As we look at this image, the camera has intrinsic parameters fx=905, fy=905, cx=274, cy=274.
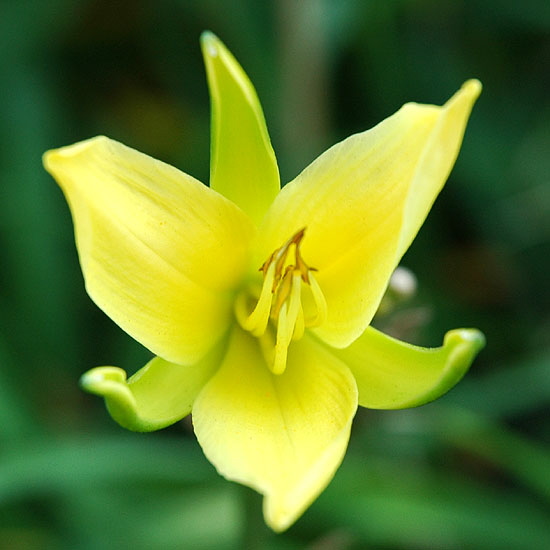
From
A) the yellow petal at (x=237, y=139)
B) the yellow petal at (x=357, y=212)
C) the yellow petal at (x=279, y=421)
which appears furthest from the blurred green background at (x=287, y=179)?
the yellow petal at (x=237, y=139)

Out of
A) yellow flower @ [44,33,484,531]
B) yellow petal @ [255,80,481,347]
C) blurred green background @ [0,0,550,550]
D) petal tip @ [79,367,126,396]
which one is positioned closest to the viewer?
petal tip @ [79,367,126,396]

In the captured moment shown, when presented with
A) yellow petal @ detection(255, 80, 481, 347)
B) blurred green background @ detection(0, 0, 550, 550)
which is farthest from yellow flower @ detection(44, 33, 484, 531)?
blurred green background @ detection(0, 0, 550, 550)

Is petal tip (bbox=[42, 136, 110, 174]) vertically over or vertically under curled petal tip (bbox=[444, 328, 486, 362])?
over

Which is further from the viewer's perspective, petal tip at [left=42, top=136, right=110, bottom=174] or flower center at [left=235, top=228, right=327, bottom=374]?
flower center at [left=235, top=228, right=327, bottom=374]

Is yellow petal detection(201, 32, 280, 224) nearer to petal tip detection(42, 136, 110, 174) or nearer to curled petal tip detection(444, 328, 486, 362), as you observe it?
petal tip detection(42, 136, 110, 174)

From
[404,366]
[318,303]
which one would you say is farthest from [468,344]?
[318,303]

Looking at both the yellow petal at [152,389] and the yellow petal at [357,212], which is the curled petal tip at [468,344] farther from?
the yellow petal at [152,389]

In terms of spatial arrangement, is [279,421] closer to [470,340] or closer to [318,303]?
[318,303]
